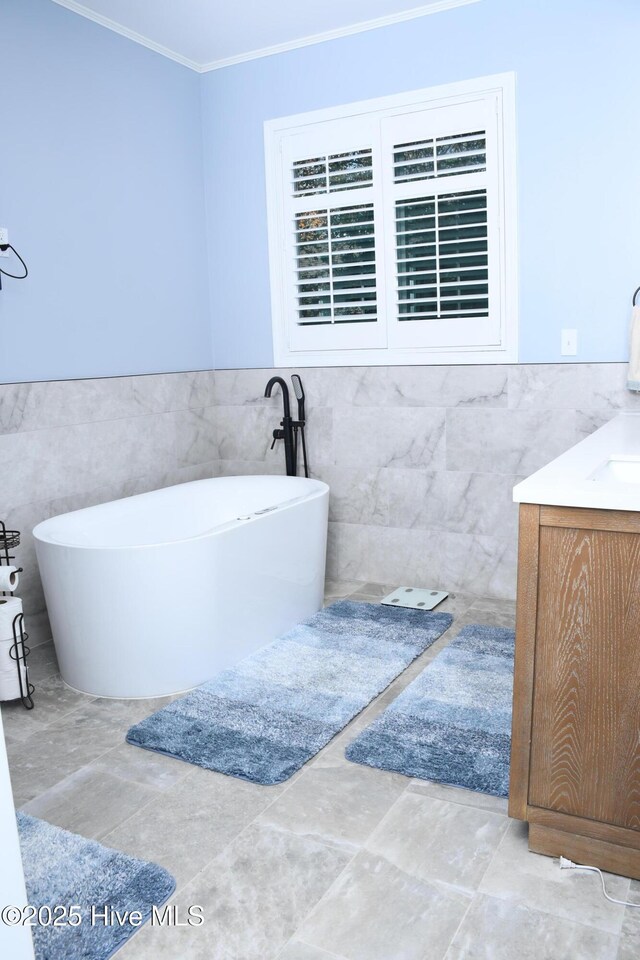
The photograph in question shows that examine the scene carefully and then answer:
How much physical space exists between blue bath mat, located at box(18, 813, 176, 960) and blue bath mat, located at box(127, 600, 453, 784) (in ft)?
1.53

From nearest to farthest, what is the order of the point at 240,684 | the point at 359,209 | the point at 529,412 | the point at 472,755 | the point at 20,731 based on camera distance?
the point at 472,755
the point at 20,731
the point at 240,684
the point at 529,412
the point at 359,209

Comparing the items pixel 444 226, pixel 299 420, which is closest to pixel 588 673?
pixel 444 226

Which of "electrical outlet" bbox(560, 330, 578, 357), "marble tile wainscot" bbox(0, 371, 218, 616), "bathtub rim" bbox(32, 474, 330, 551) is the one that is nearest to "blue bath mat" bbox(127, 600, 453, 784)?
"bathtub rim" bbox(32, 474, 330, 551)

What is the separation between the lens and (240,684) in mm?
2967

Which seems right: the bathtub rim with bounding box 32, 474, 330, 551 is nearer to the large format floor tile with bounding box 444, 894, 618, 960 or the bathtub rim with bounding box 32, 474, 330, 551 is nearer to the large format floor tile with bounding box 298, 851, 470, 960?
the large format floor tile with bounding box 298, 851, 470, 960

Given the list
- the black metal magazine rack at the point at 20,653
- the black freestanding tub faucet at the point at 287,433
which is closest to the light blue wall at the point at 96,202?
the black freestanding tub faucet at the point at 287,433

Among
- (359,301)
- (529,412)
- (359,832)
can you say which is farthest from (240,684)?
(359,301)

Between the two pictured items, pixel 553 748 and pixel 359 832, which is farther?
pixel 359 832

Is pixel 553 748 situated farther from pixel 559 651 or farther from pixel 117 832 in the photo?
pixel 117 832

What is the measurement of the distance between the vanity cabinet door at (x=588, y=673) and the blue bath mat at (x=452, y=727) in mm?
413

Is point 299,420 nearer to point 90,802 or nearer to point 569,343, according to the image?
point 569,343

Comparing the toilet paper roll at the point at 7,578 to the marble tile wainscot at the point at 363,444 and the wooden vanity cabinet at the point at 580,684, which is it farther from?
the wooden vanity cabinet at the point at 580,684

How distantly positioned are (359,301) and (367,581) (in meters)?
1.44

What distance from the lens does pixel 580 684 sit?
6.06 ft
